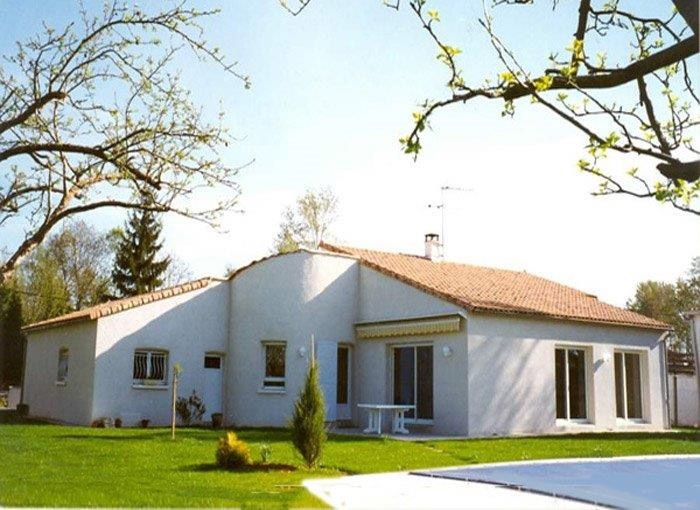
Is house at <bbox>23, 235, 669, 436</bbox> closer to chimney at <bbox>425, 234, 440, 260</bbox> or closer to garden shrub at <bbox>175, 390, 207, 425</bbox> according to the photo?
garden shrub at <bbox>175, 390, 207, 425</bbox>

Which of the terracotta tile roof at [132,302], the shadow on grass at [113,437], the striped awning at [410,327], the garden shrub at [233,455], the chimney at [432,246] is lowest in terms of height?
the shadow on grass at [113,437]

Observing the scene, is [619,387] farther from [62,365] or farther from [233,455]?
[62,365]

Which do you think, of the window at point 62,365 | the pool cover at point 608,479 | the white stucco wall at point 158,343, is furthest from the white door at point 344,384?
the pool cover at point 608,479

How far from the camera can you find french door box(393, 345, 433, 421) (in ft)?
94.9

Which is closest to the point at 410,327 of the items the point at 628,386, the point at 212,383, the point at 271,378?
the point at 271,378

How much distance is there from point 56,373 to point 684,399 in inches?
1256

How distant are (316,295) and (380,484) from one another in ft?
60.4

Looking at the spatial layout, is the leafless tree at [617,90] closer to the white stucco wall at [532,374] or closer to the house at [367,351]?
the house at [367,351]

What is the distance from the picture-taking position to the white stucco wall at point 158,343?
30.1 m

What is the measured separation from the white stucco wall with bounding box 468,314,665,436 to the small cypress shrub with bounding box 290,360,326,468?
38.9 ft

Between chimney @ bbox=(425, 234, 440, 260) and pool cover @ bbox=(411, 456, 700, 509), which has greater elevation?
chimney @ bbox=(425, 234, 440, 260)

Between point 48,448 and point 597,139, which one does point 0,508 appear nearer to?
point 597,139

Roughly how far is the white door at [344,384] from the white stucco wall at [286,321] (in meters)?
0.56

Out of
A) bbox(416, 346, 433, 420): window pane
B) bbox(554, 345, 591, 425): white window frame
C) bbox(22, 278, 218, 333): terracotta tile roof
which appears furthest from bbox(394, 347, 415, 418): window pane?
bbox(22, 278, 218, 333): terracotta tile roof
